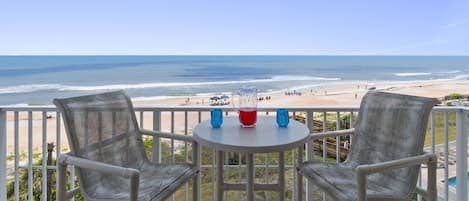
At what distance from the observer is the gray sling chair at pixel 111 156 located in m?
1.71

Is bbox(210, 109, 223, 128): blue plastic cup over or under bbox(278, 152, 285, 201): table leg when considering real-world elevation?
over

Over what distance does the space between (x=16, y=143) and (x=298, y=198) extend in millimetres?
2145

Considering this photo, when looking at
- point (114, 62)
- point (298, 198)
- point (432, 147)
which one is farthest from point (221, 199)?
point (114, 62)

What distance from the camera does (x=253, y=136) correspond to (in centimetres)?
184

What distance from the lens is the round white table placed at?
1.65m

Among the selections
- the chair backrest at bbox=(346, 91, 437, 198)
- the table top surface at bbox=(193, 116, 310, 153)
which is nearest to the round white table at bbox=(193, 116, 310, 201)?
the table top surface at bbox=(193, 116, 310, 153)

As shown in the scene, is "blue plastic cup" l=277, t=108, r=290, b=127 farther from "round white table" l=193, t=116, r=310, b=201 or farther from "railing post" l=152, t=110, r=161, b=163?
"railing post" l=152, t=110, r=161, b=163

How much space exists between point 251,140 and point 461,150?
1.76m

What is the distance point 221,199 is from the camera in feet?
7.49

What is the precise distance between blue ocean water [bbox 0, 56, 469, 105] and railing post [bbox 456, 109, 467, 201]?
1204cm

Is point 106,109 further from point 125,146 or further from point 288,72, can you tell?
point 288,72

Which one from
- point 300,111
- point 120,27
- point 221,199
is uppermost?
point 120,27

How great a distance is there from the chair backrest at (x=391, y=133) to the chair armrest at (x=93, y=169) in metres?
1.36

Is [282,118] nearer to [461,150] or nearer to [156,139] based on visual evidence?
[156,139]
